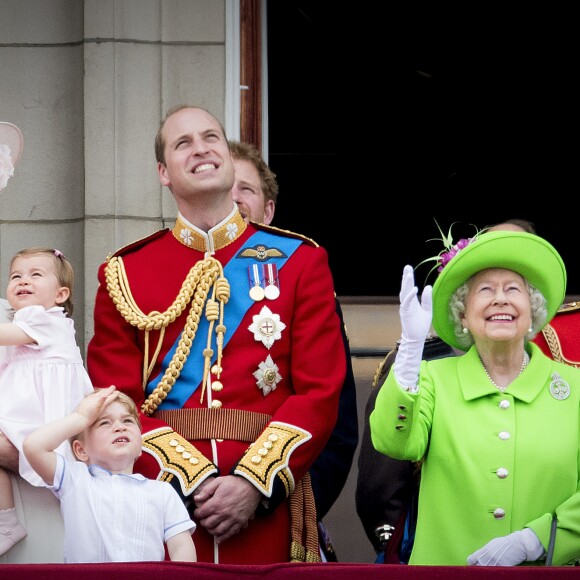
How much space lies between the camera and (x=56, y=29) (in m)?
5.78

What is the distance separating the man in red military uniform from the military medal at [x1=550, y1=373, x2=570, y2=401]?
0.57 metres

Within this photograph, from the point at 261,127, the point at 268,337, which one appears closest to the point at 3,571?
the point at 268,337

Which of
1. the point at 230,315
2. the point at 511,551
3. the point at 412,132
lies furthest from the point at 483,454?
the point at 412,132

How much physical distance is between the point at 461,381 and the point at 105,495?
0.98 metres

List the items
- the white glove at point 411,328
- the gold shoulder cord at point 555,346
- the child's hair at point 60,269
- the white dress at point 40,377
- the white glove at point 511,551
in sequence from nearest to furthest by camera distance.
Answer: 1. the white glove at point 411,328
2. the white glove at point 511,551
3. the white dress at point 40,377
4. the child's hair at point 60,269
5. the gold shoulder cord at point 555,346

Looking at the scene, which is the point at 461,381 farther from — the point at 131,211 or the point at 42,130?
the point at 42,130

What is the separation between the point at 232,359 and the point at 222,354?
0.10ft

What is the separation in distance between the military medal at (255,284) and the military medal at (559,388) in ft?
2.73

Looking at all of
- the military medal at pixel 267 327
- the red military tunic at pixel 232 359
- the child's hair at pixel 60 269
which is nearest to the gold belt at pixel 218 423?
the red military tunic at pixel 232 359

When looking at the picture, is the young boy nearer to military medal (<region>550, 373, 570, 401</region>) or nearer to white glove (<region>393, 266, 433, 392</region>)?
white glove (<region>393, 266, 433, 392</region>)

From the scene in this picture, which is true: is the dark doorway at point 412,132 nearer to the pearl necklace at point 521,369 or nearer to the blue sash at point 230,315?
the blue sash at point 230,315

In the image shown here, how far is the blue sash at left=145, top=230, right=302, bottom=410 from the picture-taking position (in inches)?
157

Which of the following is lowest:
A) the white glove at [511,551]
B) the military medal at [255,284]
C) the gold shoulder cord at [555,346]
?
the white glove at [511,551]

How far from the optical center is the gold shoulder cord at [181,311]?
13.1ft
